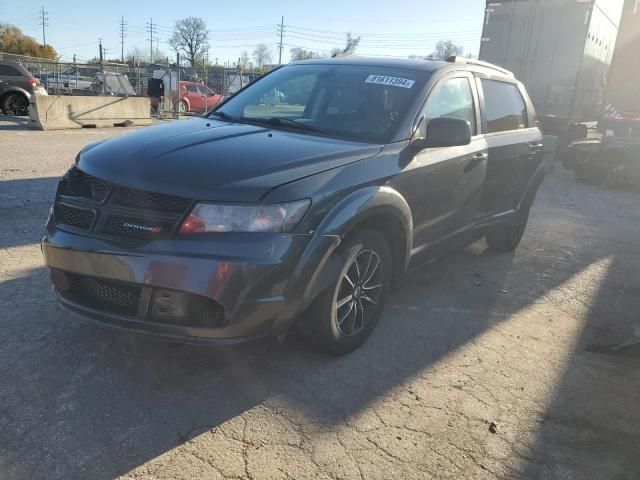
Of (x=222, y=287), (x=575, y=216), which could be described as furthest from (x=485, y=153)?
(x=575, y=216)

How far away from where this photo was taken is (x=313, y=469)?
7.63 feet

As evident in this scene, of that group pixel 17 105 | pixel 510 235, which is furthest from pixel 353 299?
pixel 17 105

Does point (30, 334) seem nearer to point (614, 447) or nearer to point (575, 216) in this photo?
point (614, 447)

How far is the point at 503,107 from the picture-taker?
4.95m

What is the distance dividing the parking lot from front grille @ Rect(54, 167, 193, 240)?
2.73 ft

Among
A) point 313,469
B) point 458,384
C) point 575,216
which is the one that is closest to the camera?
point 313,469

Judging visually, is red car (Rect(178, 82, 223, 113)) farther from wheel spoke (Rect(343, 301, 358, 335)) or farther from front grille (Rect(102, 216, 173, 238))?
front grille (Rect(102, 216, 173, 238))

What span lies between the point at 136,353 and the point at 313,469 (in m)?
1.34

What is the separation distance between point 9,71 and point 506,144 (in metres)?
16.3

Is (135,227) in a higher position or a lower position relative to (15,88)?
lower

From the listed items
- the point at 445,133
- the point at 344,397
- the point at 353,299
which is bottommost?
the point at 344,397

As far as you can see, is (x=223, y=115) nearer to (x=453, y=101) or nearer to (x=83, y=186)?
(x=83, y=186)

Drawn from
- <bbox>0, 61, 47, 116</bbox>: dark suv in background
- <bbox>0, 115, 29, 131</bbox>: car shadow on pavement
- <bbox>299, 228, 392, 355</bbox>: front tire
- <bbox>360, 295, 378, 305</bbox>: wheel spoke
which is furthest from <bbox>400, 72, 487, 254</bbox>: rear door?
<bbox>0, 61, 47, 116</bbox>: dark suv in background

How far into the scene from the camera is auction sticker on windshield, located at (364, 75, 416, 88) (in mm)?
3721
